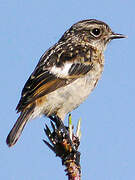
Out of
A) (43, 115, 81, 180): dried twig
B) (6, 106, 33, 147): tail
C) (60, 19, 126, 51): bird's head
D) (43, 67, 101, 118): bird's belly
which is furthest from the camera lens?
(60, 19, 126, 51): bird's head

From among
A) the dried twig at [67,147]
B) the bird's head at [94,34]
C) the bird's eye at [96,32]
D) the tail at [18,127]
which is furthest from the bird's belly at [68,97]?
the dried twig at [67,147]

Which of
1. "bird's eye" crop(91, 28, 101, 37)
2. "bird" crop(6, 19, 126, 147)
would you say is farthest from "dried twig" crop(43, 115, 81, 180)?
"bird's eye" crop(91, 28, 101, 37)

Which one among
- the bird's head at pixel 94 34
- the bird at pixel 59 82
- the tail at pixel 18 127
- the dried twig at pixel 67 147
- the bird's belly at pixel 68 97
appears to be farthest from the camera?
the bird's head at pixel 94 34

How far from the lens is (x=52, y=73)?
5.98m

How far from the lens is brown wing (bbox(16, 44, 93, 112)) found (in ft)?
18.7

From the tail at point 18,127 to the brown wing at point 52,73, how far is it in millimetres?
Result: 103

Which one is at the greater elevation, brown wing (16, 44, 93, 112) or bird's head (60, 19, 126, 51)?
bird's head (60, 19, 126, 51)

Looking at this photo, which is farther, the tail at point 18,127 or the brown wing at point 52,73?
the brown wing at point 52,73

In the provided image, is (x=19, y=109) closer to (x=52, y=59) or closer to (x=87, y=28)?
(x=52, y=59)

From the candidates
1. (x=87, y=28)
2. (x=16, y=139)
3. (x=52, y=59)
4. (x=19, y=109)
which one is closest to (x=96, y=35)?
(x=87, y=28)

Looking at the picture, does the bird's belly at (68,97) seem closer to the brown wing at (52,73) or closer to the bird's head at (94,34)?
the brown wing at (52,73)

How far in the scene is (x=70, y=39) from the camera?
752 cm

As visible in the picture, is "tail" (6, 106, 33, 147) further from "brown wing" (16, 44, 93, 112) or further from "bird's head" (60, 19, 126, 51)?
"bird's head" (60, 19, 126, 51)

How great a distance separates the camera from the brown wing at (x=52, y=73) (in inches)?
224
